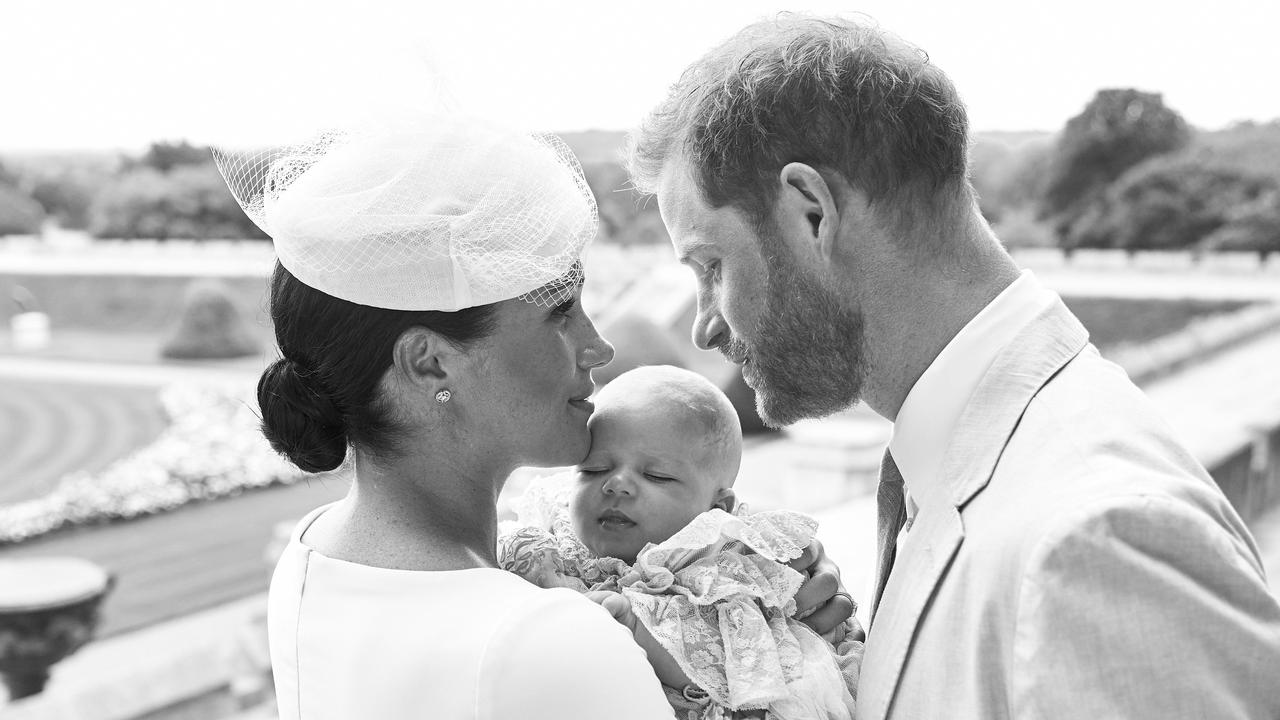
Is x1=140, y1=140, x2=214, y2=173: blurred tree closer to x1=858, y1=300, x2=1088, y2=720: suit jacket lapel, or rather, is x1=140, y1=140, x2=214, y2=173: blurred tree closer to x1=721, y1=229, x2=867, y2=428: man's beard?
x1=721, y1=229, x2=867, y2=428: man's beard

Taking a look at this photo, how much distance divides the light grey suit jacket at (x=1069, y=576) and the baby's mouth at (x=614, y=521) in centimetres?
50

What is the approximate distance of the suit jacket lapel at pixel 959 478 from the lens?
1.47m

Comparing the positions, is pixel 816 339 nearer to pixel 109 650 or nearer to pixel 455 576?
pixel 455 576

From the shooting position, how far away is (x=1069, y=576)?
124 centimetres

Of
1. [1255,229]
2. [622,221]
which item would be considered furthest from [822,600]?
[622,221]

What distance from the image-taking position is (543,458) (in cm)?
171

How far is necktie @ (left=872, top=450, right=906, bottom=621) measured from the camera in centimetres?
182

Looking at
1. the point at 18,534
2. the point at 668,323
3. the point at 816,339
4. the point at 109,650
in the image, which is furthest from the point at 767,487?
the point at 668,323

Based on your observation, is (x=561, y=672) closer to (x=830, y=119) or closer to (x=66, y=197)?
(x=830, y=119)

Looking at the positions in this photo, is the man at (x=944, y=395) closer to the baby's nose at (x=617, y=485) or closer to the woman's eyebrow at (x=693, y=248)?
the woman's eyebrow at (x=693, y=248)

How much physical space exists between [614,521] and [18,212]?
91.4 feet

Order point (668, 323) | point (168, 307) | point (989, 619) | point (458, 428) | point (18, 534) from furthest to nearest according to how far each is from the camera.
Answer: point (168, 307), point (668, 323), point (18, 534), point (458, 428), point (989, 619)

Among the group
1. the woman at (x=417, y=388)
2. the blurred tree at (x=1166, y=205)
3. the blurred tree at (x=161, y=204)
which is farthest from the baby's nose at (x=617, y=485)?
the blurred tree at (x=1166, y=205)

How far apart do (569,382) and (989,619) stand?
0.68 meters
